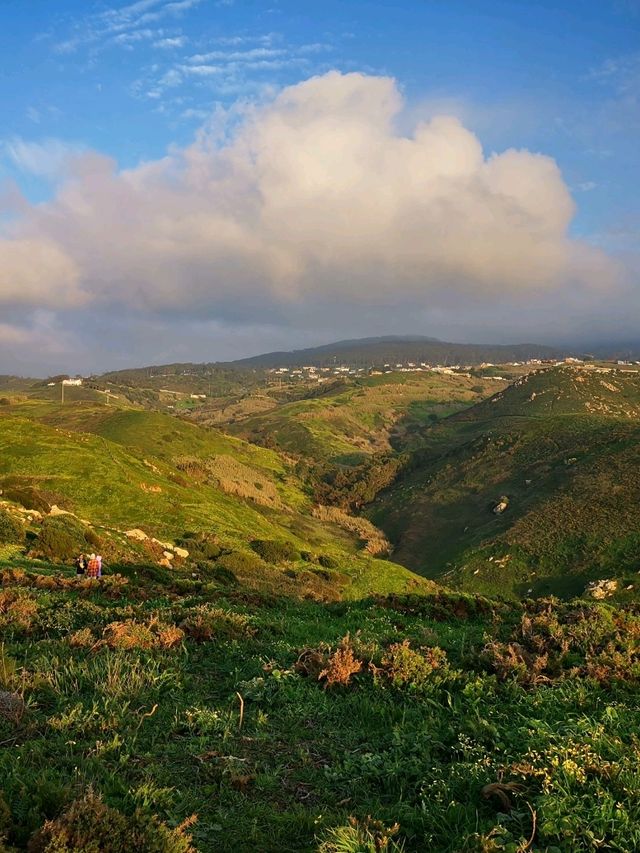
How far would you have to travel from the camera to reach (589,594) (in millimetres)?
48188

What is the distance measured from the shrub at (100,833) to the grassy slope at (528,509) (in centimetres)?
5437

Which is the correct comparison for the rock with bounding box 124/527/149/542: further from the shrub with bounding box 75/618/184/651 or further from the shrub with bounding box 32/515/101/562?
the shrub with bounding box 75/618/184/651

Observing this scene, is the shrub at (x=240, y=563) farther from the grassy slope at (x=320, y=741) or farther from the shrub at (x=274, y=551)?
the grassy slope at (x=320, y=741)

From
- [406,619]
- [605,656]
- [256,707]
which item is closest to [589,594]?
[406,619]

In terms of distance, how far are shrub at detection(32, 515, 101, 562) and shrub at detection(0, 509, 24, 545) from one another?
891 mm

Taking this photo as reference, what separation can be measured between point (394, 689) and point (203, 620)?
17.1 ft

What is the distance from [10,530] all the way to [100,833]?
26.2 m

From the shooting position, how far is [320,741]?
8094 mm

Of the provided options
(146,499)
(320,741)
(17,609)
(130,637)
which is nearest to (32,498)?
(146,499)

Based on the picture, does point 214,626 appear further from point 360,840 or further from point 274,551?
point 274,551

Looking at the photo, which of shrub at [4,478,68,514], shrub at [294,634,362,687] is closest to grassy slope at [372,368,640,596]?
shrub at [4,478,68,514]

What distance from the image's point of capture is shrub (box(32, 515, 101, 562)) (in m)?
26.6

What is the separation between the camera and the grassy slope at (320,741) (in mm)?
5887

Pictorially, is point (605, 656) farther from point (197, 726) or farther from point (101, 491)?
point (101, 491)
